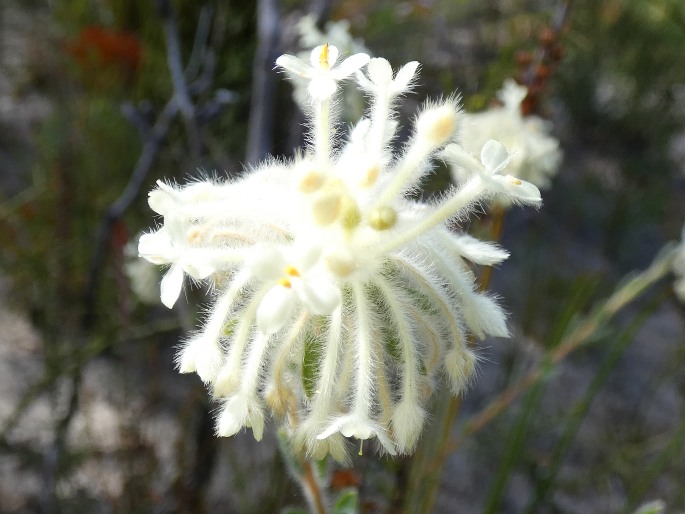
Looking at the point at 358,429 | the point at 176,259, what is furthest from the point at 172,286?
the point at 358,429

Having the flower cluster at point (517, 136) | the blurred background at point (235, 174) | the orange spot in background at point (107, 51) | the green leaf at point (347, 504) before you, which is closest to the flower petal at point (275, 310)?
the green leaf at point (347, 504)

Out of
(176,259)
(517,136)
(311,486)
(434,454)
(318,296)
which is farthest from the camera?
(517,136)

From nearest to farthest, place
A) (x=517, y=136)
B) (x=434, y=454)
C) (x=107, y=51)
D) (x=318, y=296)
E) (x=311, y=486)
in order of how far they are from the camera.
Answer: (x=318, y=296)
(x=311, y=486)
(x=434, y=454)
(x=517, y=136)
(x=107, y=51)

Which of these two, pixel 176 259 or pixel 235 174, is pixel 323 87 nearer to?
pixel 176 259

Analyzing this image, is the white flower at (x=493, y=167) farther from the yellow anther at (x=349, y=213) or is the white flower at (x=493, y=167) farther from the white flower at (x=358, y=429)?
the white flower at (x=358, y=429)

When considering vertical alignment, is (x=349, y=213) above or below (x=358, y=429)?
above

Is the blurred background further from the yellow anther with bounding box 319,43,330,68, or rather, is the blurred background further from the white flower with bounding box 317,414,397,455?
the yellow anther with bounding box 319,43,330,68

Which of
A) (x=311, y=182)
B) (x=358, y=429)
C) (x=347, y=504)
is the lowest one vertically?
(x=347, y=504)
